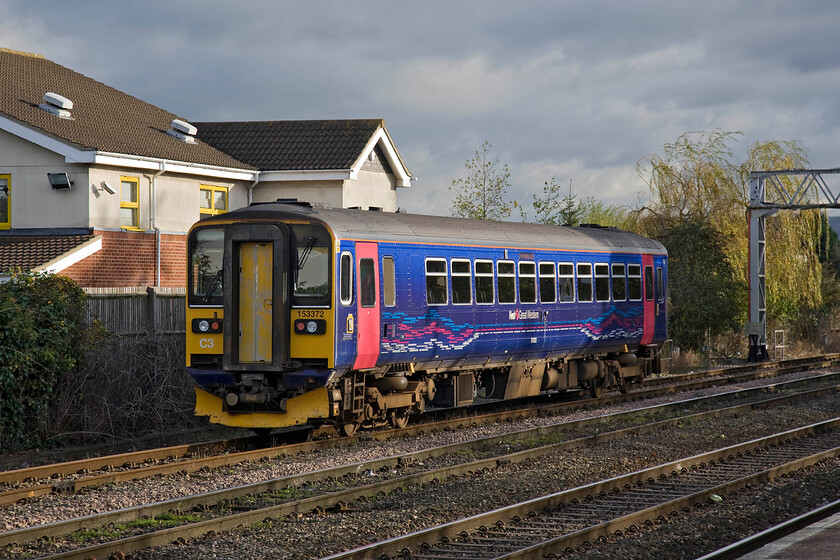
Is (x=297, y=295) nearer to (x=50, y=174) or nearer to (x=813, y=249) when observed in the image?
(x=50, y=174)

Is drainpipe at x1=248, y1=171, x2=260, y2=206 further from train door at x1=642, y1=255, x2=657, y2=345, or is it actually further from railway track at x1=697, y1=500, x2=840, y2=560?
railway track at x1=697, y1=500, x2=840, y2=560

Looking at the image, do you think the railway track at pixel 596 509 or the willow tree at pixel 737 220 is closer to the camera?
the railway track at pixel 596 509

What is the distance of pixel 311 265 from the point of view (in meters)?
13.8

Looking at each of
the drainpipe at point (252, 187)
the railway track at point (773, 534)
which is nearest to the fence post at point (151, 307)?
the railway track at point (773, 534)

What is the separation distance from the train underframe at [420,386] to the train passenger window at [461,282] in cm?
108

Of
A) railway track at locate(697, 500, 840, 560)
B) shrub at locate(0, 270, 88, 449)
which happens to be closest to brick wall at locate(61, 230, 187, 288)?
shrub at locate(0, 270, 88, 449)

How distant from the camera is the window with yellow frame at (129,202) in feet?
78.2

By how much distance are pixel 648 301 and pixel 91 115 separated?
13.8 metres

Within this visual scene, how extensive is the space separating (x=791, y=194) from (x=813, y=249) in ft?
6.96

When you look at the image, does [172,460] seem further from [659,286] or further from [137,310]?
[659,286]

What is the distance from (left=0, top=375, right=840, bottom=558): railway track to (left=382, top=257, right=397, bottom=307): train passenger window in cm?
224

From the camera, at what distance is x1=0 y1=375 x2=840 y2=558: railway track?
8664 millimetres

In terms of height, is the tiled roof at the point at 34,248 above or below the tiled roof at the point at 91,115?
below

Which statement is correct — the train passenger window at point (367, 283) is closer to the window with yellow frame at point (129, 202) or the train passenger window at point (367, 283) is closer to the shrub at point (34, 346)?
the shrub at point (34, 346)
